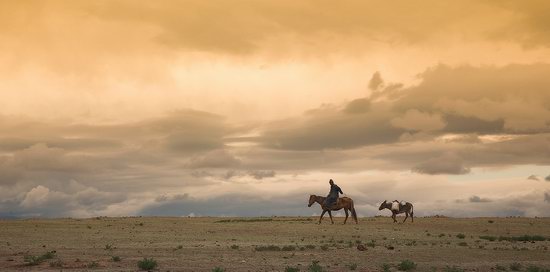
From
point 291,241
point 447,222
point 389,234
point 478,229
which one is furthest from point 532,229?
point 291,241

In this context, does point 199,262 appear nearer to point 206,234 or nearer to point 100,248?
point 100,248

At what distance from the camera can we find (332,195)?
53812mm

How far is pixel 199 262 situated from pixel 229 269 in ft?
8.55

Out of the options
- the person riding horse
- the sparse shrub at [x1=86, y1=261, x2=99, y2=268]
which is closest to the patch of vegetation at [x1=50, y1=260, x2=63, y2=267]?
the sparse shrub at [x1=86, y1=261, x2=99, y2=268]

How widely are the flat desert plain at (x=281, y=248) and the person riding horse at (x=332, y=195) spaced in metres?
1.71

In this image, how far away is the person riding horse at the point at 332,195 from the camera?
5328 centimetres

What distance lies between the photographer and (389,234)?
1781 inches

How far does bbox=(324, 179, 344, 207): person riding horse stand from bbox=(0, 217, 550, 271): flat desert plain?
1713 millimetres

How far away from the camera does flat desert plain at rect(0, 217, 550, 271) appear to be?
1103 inches

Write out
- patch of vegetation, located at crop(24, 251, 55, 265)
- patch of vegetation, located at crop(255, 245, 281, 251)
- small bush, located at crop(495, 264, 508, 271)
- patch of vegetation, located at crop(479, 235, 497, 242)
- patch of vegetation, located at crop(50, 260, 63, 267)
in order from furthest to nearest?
patch of vegetation, located at crop(479, 235, 497, 242) < patch of vegetation, located at crop(255, 245, 281, 251) < patch of vegetation, located at crop(24, 251, 55, 265) < patch of vegetation, located at crop(50, 260, 63, 267) < small bush, located at crop(495, 264, 508, 271)

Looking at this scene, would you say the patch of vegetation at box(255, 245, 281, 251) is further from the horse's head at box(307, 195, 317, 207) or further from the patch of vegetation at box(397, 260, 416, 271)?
the horse's head at box(307, 195, 317, 207)

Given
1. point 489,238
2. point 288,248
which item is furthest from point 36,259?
point 489,238

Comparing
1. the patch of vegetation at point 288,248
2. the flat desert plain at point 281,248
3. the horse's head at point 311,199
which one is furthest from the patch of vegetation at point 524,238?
the horse's head at point 311,199

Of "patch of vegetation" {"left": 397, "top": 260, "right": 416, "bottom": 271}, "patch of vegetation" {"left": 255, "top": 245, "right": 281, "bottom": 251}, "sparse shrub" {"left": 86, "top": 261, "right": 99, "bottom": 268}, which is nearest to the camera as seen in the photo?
"patch of vegetation" {"left": 397, "top": 260, "right": 416, "bottom": 271}
